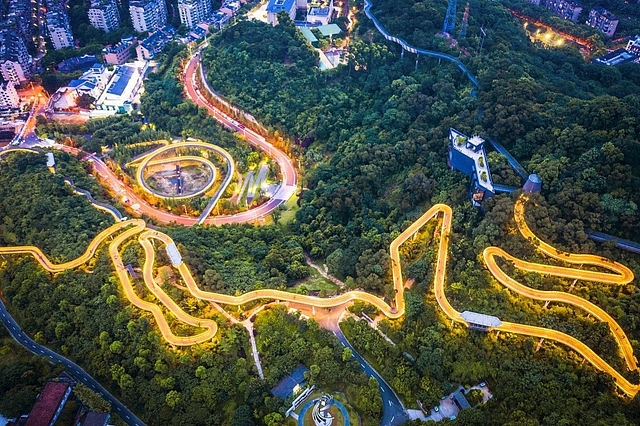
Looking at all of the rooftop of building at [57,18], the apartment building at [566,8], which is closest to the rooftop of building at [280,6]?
the rooftop of building at [57,18]

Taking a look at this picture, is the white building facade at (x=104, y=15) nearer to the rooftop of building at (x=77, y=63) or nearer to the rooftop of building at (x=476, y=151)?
the rooftop of building at (x=77, y=63)

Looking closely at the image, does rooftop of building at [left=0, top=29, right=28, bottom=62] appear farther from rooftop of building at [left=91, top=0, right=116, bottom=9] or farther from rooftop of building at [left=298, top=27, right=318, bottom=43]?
rooftop of building at [left=298, top=27, right=318, bottom=43]

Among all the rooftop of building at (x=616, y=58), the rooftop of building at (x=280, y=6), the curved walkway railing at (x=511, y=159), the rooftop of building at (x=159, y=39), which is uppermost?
the rooftop of building at (x=616, y=58)

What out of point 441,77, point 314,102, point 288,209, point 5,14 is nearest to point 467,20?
point 441,77

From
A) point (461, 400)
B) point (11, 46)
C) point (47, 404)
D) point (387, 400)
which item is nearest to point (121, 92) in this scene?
point (11, 46)

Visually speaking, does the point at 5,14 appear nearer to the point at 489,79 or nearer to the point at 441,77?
the point at 441,77

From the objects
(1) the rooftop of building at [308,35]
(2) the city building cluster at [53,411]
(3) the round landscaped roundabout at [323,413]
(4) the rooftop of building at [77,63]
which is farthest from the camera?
(4) the rooftop of building at [77,63]

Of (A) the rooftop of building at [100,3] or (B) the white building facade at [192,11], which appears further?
(B) the white building facade at [192,11]

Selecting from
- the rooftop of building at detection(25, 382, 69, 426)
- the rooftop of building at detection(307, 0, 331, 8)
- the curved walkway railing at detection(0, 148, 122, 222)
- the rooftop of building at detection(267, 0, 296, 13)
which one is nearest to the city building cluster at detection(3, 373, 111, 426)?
the rooftop of building at detection(25, 382, 69, 426)
